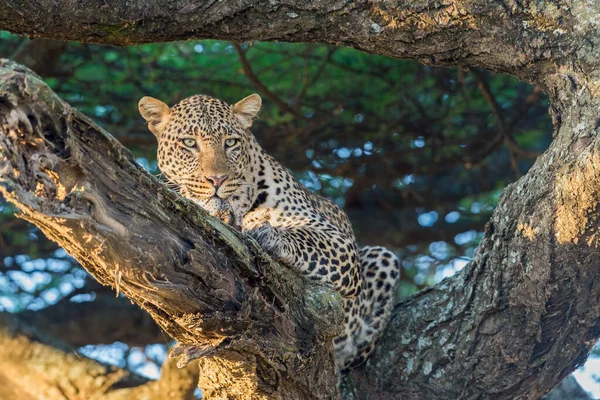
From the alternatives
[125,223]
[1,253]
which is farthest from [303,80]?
[125,223]

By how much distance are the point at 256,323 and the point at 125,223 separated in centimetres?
106

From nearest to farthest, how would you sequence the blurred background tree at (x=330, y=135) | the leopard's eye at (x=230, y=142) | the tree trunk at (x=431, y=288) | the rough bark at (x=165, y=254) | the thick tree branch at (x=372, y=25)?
the rough bark at (x=165, y=254), the tree trunk at (x=431, y=288), the thick tree branch at (x=372, y=25), the leopard's eye at (x=230, y=142), the blurred background tree at (x=330, y=135)

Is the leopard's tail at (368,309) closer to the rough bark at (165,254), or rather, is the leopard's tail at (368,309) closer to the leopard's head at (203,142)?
the rough bark at (165,254)

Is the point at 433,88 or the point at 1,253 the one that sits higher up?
the point at 433,88

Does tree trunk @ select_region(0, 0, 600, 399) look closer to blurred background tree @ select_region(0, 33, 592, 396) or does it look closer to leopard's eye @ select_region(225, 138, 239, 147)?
leopard's eye @ select_region(225, 138, 239, 147)

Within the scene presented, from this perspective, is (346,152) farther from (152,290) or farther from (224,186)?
(152,290)

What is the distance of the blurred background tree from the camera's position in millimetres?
9289

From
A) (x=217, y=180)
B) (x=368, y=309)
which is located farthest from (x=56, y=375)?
(x=368, y=309)

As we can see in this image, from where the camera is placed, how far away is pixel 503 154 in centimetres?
1076

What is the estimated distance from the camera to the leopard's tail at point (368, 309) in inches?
241

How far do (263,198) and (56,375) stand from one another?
6.79ft

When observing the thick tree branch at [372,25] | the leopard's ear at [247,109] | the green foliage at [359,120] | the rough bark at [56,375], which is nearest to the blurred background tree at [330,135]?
the green foliage at [359,120]

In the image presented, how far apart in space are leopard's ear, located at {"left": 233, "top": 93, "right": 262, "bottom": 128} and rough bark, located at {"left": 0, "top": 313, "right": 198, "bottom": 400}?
1956 mm

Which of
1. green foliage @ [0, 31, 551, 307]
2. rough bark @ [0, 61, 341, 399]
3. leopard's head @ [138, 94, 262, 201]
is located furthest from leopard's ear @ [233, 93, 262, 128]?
rough bark @ [0, 61, 341, 399]
